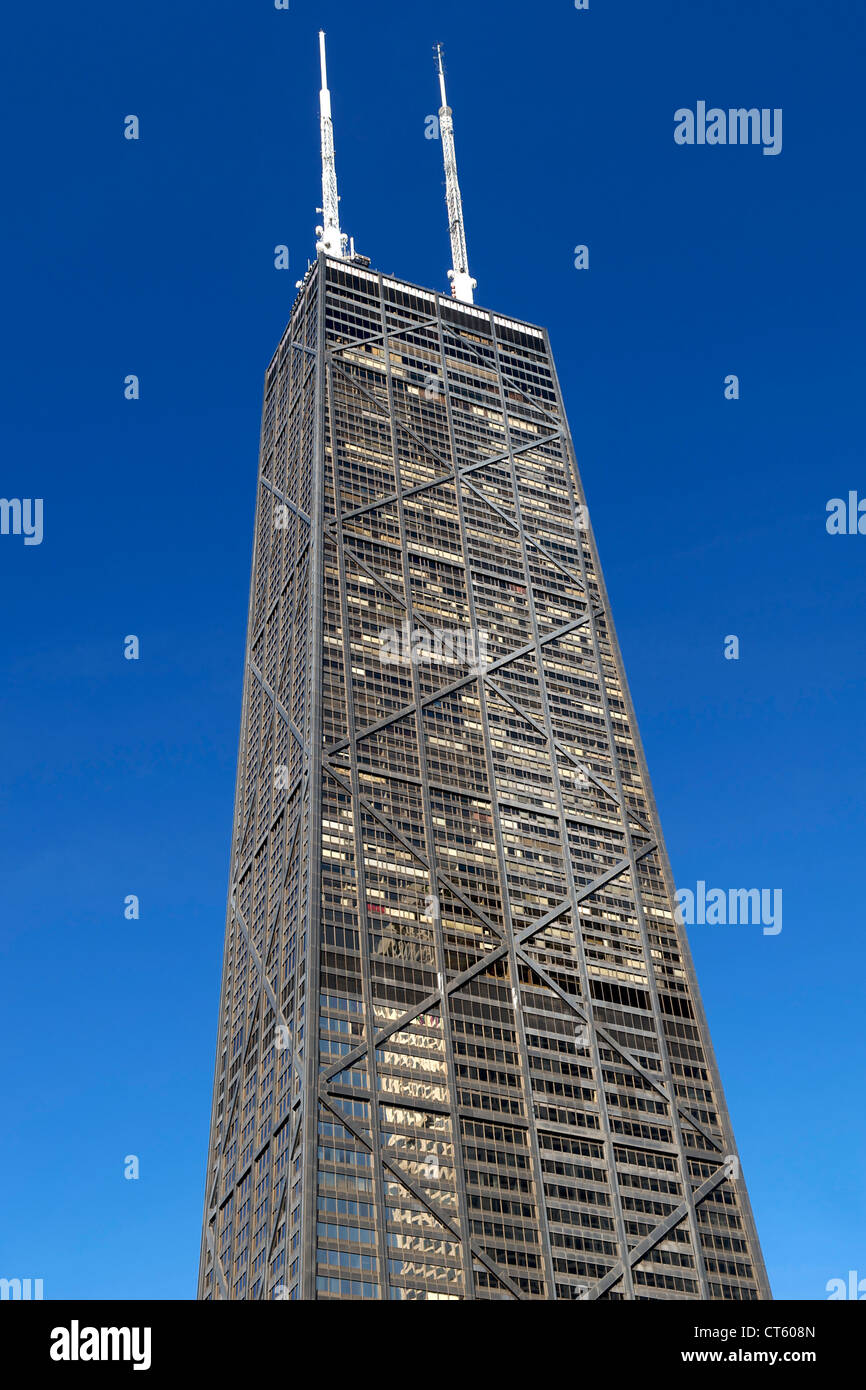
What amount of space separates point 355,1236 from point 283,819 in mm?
59088

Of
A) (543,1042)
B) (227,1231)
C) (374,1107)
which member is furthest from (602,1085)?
(227,1231)

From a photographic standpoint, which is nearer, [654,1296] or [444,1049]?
[654,1296]

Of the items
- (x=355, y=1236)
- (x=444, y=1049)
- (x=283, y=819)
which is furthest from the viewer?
(x=283, y=819)

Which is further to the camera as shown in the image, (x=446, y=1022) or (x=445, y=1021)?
(x=445, y=1021)

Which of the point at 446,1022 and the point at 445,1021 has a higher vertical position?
the point at 445,1021

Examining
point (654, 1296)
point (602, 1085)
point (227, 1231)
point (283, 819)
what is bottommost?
point (654, 1296)

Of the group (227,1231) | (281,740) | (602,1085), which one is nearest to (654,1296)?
(602,1085)

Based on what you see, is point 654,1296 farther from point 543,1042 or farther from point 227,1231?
point 227,1231
